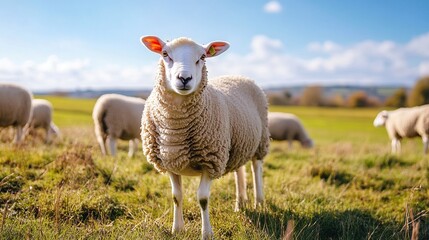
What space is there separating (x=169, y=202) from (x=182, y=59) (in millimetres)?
2034

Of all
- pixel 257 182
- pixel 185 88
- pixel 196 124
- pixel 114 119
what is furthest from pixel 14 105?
pixel 185 88

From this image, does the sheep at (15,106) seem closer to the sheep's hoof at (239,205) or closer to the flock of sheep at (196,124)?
the flock of sheep at (196,124)

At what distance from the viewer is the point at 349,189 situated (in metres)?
6.16

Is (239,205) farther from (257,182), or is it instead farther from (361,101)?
(361,101)

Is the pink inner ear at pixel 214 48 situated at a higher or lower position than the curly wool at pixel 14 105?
higher

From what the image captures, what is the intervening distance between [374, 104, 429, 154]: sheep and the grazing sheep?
125 inches

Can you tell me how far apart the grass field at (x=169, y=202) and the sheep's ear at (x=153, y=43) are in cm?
163

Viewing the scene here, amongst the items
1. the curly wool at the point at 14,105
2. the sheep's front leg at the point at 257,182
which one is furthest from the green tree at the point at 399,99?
the sheep's front leg at the point at 257,182

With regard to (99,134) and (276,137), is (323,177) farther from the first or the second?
(276,137)

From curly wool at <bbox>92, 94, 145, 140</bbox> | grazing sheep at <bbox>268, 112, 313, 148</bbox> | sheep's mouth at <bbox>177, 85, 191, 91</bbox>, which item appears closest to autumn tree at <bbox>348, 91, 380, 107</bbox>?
grazing sheep at <bbox>268, 112, 313, 148</bbox>

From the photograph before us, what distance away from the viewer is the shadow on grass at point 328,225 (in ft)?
13.1

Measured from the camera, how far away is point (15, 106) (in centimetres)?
854

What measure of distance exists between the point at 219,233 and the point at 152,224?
2.29 ft

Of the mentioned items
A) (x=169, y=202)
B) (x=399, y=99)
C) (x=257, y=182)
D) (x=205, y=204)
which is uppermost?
(x=205, y=204)
